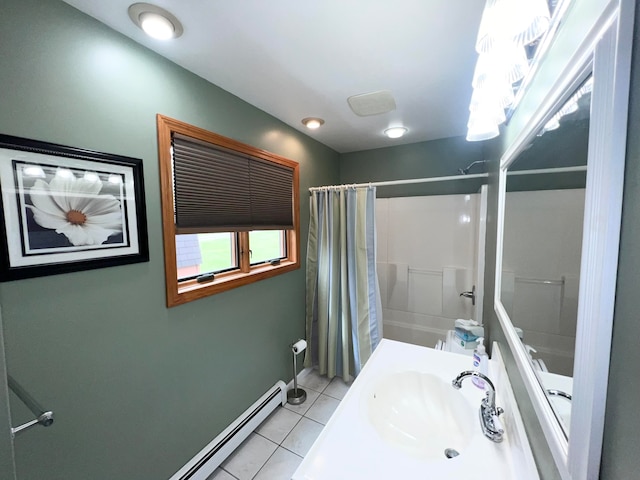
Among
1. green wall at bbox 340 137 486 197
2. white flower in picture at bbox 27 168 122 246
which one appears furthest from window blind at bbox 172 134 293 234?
green wall at bbox 340 137 486 197

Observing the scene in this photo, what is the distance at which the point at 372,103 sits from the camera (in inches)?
67.9

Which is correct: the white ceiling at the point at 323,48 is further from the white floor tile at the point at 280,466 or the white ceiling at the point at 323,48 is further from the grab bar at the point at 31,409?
the white floor tile at the point at 280,466

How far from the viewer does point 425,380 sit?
118cm

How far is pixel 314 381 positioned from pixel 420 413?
1.50 m

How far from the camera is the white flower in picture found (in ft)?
2.95

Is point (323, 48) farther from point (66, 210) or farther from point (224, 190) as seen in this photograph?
point (66, 210)

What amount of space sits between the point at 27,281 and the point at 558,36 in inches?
69.3

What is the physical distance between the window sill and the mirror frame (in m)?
1.51

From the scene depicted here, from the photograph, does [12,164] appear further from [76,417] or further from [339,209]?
[339,209]

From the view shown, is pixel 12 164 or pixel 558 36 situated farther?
pixel 12 164

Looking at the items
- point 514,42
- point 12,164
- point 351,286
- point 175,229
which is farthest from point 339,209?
point 12,164

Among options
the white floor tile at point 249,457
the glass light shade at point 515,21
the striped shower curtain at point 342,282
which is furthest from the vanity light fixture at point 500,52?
the white floor tile at point 249,457

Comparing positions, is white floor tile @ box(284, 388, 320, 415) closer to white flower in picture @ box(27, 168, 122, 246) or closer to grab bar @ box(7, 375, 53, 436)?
grab bar @ box(7, 375, 53, 436)

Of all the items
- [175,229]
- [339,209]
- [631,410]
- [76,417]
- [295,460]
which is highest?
[339,209]
